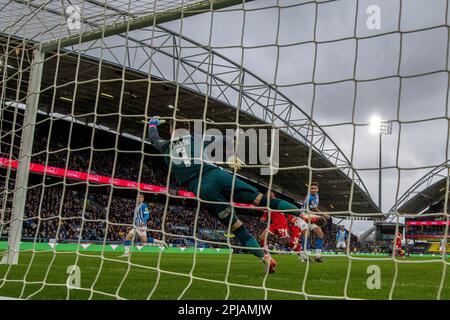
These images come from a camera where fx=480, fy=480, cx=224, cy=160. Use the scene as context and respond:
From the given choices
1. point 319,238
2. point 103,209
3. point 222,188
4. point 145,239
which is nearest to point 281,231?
point 319,238

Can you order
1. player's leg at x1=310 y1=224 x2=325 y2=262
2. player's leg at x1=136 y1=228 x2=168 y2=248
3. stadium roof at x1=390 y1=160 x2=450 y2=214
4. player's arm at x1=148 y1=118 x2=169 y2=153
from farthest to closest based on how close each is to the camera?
1. player's leg at x1=310 y1=224 x2=325 y2=262
2. player's arm at x1=148 y1=118 x2=169 y2=153
3. player's leg at x1=136 y1=228 x2=168 y2=248
4. stadium roof at x1=390 y1=160 x2=450 y2=214

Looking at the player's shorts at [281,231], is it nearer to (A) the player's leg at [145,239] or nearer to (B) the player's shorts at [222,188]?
(A) the player's leg at [145,239]

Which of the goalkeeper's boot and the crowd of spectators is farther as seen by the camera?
the crowd of spectators

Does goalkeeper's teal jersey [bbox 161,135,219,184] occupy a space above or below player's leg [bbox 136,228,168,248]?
above

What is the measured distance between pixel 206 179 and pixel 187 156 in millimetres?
321

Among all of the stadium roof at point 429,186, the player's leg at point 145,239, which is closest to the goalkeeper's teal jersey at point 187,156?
the player's leg at point 145,239

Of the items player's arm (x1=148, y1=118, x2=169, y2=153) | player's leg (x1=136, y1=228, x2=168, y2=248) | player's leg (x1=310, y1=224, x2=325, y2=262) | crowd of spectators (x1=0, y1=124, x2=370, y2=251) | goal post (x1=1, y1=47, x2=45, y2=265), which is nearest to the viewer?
player's leg (x1=136, y1=228, x2=168, y2=248)

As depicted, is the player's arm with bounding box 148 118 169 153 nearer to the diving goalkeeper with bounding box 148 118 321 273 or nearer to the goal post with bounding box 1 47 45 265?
the diving goalkeeper with bounding box 148 118 321 273

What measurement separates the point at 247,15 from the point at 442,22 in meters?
A: 1.75

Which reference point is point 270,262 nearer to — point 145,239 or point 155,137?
point 155,137

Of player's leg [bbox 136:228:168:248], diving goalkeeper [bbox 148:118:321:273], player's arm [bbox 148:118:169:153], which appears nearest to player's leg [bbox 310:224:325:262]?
player's leg [bbox 136:228:168:248]

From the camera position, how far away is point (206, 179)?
4691mm

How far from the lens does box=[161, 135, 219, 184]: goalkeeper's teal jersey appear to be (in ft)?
15.8

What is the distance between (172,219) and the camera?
27891 mm
